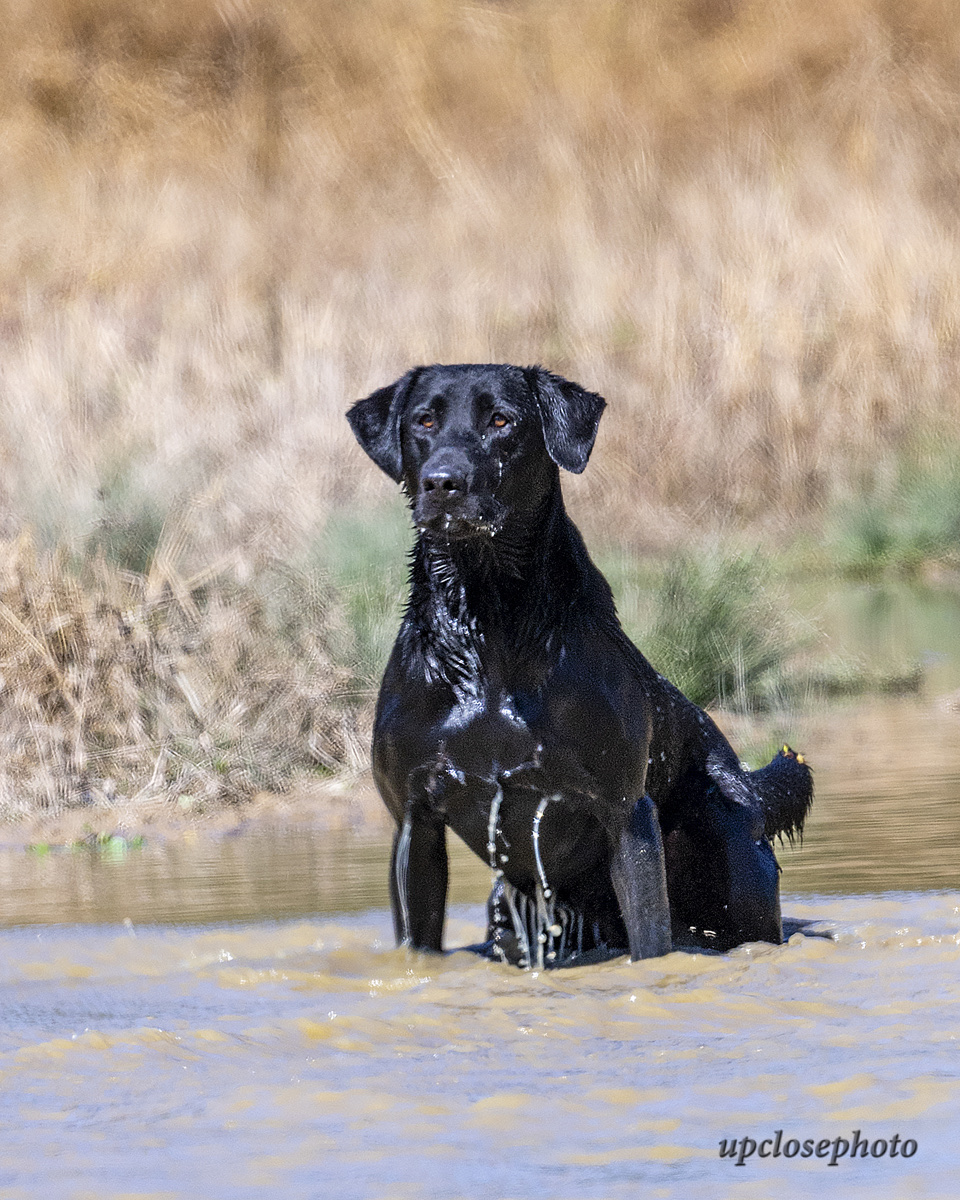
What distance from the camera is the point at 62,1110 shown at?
362 cm

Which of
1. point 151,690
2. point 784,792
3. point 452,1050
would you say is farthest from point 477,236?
point 452,1050

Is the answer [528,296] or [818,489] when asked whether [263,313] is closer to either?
[528,296]

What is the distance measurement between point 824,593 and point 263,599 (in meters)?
6.84

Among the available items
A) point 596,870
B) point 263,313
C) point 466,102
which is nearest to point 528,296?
point 263,313

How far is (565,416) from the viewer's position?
5242 mm

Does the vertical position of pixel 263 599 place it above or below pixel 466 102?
below

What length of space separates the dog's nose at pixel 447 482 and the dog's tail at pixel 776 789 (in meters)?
1.07

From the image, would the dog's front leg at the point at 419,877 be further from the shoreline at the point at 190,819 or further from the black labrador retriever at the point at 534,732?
the shoreline at the point at 190,819

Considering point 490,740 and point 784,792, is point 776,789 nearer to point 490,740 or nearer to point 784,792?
point 784,792

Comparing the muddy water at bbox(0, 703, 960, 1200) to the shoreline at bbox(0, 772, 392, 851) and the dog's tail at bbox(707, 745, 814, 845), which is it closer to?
the dog's tail at bbox(707, 745, 814, 845)

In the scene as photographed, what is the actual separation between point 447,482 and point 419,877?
1020 mm

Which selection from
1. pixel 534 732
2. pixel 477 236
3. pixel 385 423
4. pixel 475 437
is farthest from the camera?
pixel 477 236

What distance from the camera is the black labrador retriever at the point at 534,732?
4.84 m

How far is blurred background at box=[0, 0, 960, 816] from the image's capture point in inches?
336
